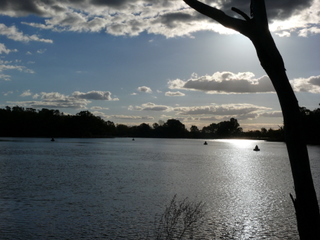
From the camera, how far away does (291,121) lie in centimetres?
454

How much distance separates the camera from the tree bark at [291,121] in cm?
451

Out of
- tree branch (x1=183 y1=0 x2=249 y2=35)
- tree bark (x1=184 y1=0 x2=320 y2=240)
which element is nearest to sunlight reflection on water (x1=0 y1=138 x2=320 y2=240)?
tree bark (x1=184 y1=0 x2=320 y2=240)

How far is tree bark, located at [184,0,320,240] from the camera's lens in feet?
14.8

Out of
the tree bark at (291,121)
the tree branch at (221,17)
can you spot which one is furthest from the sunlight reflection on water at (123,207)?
the tree branch at (221,17)

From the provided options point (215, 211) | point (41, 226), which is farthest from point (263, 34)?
point (215, 211)

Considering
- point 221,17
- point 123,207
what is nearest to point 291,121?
point 221,17

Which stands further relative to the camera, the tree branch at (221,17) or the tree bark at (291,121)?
the tree branch at (221,17)

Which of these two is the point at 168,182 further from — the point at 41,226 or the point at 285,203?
the point at 41,226

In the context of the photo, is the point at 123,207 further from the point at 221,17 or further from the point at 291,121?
the point at 291,121

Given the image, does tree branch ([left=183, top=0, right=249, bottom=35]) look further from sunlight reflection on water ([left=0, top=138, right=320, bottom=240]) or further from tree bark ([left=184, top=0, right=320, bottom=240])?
sunlight reflection on water ([left=0, top=138, right=320, bottom=240])

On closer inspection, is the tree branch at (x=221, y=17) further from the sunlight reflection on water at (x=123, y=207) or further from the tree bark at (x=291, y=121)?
the sunlight reflection on water at (x=123, y=207)

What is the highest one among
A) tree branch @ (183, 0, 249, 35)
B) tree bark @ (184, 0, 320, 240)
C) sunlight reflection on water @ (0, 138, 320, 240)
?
tree branch @ (183, 0, 249, 35)

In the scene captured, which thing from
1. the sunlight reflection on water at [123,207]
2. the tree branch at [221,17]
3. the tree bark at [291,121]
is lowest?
the sunlight reflection on water at [123,207]

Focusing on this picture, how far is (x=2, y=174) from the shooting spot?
33.6 m
